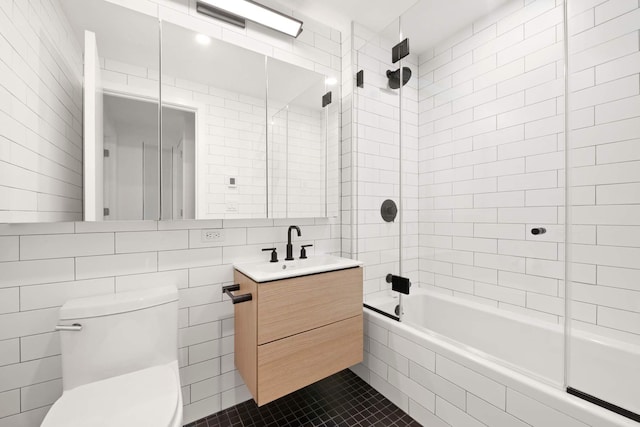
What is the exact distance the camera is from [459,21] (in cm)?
199

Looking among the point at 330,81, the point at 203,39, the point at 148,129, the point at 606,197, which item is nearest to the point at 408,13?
the point at 330,81

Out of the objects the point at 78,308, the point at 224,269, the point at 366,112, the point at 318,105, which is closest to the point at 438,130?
the point at 366,112

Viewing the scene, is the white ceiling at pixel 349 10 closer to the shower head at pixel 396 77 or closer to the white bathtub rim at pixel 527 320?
the shower head at pixel 396 77

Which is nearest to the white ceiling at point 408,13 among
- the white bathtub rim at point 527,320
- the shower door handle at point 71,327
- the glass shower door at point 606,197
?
the glass shower door at point 606,197

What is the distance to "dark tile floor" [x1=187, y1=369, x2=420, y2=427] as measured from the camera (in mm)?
1531

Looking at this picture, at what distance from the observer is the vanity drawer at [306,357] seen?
1316 millimetres

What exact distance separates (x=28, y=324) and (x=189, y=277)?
0.64 m

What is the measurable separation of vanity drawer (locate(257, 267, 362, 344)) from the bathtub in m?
0.35

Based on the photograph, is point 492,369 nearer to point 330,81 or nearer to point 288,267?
point 288,267

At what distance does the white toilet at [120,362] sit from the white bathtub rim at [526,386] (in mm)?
1208

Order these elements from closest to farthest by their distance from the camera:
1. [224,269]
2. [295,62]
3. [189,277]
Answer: [189,277] → [224,269] → [295,62]

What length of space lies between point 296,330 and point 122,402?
0.73 metres

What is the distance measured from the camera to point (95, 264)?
1283 mm

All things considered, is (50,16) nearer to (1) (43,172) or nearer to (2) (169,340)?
(1) (43,172)
